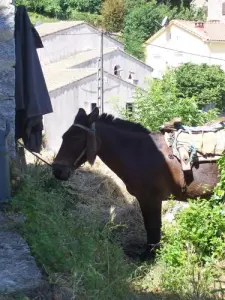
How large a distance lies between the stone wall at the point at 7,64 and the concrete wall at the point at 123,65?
2452cm

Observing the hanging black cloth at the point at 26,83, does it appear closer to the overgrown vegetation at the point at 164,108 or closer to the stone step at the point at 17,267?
the stone step at the point at 17,267

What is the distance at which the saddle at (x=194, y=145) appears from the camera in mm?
5930

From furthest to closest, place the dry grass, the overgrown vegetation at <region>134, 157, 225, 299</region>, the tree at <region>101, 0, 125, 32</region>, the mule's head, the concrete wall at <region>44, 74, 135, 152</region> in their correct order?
1. the tree at <region>101, 0, 125, 32</region>
2. the concrete wall at <region>44, 74, 135, 152</region>
3. the dry grass
4. the mule's head
5. the overgrown vegetation at <region>134, 157, 225, 299</region>

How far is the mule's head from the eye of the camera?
5.87 m

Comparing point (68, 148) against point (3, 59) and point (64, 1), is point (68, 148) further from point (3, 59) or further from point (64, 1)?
point (64, 1)

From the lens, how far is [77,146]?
19.4 feet

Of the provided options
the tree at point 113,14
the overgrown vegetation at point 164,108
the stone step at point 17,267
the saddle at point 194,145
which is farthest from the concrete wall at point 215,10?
the stone step at point 17,267

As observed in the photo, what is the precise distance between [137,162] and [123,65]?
86.9 ft

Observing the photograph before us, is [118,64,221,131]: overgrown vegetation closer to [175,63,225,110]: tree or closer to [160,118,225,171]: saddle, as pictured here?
[160,118,225,171]: saddle

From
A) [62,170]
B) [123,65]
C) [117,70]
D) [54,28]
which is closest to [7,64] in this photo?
[62,170]

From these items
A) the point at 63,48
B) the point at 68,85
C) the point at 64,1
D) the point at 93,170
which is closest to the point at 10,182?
the point at 93,170

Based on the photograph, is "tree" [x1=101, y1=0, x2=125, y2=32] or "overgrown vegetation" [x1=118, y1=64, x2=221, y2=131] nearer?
"overgrown vegetation" [x1=118, y1=64, x2=221, y2=131]

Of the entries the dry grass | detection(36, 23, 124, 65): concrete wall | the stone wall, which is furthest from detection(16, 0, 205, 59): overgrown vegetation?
the stone wall

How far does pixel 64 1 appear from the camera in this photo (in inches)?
1953
